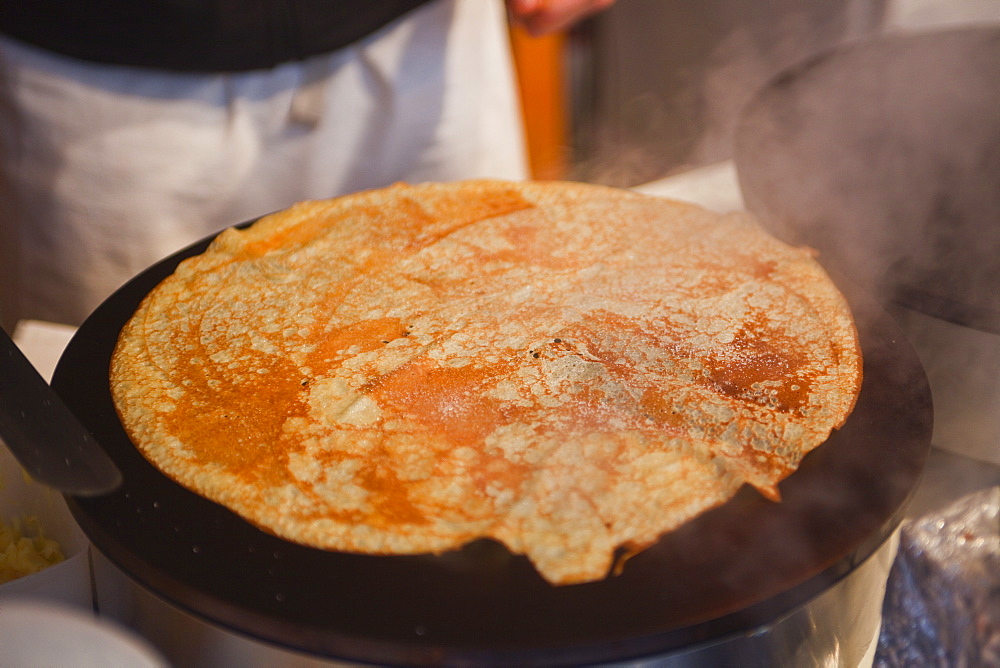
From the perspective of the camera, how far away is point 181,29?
1743mm

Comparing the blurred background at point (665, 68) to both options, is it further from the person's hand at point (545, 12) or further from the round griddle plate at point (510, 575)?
the round griddle plate at point (510, 575)

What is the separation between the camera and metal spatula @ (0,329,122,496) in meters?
0.85

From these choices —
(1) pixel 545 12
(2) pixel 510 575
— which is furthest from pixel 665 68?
(2) pixel 510 575

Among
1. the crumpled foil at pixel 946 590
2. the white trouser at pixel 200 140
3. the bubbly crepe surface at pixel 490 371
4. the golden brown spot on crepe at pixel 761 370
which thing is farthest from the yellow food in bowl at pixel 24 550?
the crumpled foil at pixel 946 590

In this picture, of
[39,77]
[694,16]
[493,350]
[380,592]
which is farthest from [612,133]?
[380,592]

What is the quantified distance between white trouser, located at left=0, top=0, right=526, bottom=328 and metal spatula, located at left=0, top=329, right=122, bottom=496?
3.56ft

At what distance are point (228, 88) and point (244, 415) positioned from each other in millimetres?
1170

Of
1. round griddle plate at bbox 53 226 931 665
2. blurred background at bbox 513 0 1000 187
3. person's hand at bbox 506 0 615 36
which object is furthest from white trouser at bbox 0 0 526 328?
round griddle plate at bbox 53 226 931 665

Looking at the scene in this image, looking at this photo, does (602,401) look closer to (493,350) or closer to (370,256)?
(493,350)

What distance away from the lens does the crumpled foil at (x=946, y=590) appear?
1.06 meters

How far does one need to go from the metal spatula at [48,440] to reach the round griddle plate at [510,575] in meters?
0.03

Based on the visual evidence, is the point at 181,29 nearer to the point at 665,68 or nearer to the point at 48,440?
the point at 48,440

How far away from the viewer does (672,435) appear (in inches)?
38.5

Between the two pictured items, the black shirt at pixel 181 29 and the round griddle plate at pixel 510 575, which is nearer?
the round griddle plate at pixel 510 575
